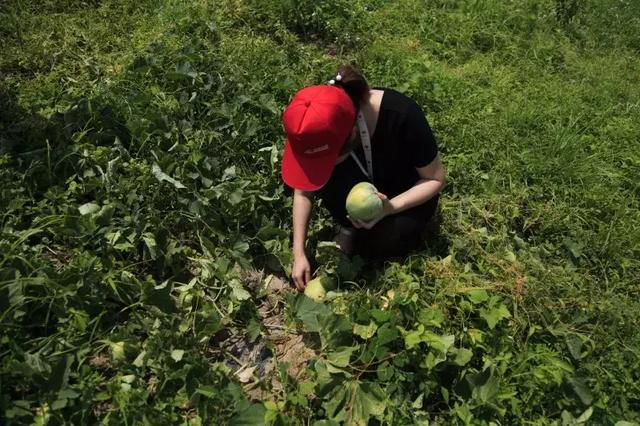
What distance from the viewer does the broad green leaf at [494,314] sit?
103 inches

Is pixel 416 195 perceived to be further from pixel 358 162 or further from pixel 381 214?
pixel 358 162

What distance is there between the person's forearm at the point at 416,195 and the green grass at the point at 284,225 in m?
0.40

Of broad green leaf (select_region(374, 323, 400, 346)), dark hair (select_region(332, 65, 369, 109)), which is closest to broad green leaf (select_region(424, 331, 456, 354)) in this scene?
broad green leaf (select_region(374, 323, 400, 346))

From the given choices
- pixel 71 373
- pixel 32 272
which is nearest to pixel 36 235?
pixel 32 272

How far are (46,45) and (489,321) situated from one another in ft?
12.3

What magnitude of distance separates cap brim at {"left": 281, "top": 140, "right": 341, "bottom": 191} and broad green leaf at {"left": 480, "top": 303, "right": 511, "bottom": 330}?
3.28 ft

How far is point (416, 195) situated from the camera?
2.79 m

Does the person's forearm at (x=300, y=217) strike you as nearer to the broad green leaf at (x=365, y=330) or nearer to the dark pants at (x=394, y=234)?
the dark pants at (x=394, y=234)

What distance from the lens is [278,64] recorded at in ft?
14.2

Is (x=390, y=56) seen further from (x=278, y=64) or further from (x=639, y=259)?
(x=639, y=259)

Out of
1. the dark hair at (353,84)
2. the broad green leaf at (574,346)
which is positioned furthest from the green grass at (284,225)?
the dark hair at (353,84)

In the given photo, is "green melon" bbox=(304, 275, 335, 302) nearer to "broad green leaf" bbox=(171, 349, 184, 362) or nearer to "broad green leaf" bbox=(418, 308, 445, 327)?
"broad green leaf" bbox=(418, 308, 445, 327)

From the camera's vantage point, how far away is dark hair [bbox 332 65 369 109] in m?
2.50

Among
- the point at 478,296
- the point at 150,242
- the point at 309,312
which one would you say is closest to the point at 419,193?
the point at 478,296
